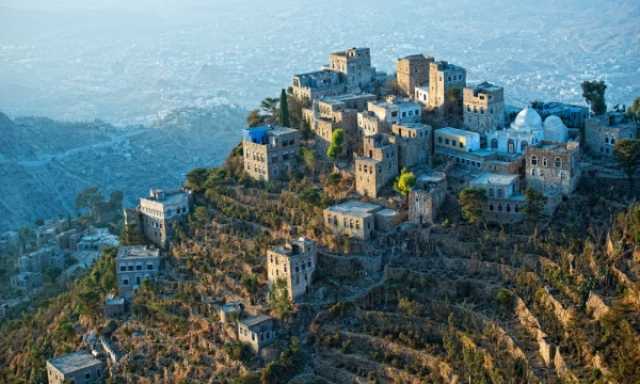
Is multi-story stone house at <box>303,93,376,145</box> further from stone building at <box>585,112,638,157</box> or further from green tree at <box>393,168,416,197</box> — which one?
stone building at <box>585,112,638,157</box>

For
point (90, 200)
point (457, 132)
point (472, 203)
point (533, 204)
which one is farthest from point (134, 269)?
point (90, 200)

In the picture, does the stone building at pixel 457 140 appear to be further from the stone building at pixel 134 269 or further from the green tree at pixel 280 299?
the stone building at pixel 134 269

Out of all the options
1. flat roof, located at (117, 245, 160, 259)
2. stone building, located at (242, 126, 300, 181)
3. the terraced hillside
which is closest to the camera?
the terraced hillside

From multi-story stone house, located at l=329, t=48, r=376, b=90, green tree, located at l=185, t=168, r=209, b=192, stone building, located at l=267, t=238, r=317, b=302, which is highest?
multi-story stone house, located at l=329, t=48, r=376, b=90

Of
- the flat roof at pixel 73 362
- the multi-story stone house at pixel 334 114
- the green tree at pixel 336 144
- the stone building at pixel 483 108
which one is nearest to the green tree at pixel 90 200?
the multi-story stone house at pixel 334 114

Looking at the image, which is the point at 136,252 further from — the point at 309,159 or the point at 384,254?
the point at 384,254

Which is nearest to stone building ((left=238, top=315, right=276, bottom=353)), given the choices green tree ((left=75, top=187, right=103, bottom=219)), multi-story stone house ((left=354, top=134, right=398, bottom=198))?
multi-story stone house ((left=354, top=134, right=398, bottom=198))
